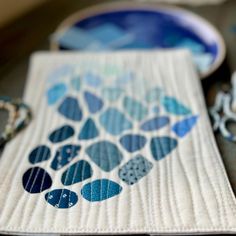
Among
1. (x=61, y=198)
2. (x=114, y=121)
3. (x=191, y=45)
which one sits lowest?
(x=61, y=198)

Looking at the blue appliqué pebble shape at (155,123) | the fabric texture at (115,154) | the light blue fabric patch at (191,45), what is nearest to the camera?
the fabric texture at (115,154)

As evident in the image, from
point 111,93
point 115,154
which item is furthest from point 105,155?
point 111,93

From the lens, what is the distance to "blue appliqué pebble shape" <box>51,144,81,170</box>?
40 cm

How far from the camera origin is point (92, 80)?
20.4 inches

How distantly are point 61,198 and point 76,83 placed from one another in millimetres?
196

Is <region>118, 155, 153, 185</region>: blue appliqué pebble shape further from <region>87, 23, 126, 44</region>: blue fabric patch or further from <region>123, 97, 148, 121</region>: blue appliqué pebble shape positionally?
<region>87, 23, 126, 44</region>: blue fabric patch

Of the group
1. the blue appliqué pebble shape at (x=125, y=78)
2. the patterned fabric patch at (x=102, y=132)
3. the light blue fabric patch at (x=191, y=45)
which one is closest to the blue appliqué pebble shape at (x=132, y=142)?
the patterned fabric patch at (x=102, y=132)

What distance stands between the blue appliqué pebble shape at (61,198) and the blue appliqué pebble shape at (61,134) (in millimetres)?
81

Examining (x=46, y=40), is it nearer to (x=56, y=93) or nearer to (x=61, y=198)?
(x=56, y=93)

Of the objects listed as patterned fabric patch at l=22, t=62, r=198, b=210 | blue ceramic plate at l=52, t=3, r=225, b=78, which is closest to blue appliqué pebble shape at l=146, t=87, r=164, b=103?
patterned fabric patch at l=22, t=62, r=198, b=210

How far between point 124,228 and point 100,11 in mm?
474

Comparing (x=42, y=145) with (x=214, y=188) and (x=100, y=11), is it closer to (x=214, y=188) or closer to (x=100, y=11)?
(x=214, y=188)

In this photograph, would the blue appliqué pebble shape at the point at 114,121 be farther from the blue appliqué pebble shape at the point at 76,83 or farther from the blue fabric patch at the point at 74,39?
the blue fabric patch at the point at 74,39

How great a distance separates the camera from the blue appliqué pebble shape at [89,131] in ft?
1.43
